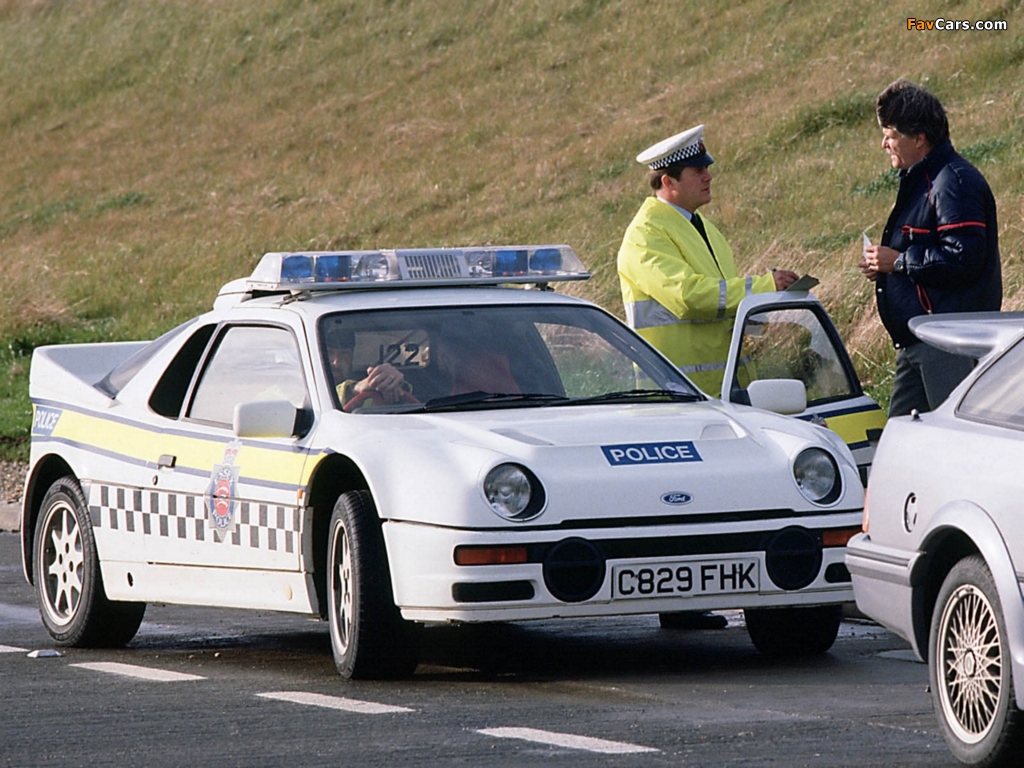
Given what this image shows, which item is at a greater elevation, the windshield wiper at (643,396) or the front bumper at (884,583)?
the windshield wiper at (643,396)

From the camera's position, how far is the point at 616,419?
7500 mm

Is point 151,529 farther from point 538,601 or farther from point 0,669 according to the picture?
point 538,601

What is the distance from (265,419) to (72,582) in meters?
1.76

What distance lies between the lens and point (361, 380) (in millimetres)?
7953

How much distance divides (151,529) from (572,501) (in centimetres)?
223

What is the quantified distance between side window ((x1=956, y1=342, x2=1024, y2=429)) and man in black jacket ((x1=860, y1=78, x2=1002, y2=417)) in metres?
2.45

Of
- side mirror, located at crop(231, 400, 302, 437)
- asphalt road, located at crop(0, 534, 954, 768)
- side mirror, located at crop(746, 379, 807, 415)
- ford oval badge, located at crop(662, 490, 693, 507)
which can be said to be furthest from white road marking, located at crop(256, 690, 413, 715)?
side mirror, located at crop(746, 379, 807, 415)

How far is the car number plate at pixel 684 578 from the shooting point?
6965mm

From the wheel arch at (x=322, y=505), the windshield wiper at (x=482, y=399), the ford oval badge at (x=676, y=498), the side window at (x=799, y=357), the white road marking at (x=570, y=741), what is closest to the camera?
the white road marking at (x=570, y=741)

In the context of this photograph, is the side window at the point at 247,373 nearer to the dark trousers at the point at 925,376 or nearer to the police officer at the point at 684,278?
the police officer at the point at 684,278

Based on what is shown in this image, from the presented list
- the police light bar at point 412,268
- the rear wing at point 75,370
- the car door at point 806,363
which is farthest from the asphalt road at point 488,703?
the police light bar at point 412,268

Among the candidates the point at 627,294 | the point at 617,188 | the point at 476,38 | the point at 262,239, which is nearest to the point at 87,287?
the point at 262,239

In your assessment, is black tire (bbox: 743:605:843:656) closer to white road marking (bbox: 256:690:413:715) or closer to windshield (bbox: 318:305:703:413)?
windshield (bbox: 318:305:703:413)
